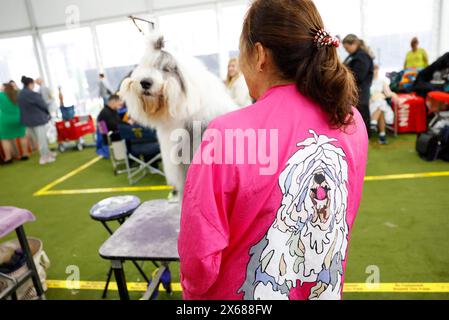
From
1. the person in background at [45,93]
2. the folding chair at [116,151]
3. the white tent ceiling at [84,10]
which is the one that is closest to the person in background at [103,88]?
the person in background at [45,93]

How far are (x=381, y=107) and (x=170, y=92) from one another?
5415 mm

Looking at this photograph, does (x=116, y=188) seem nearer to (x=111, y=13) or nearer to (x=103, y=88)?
(x=103, y=88)

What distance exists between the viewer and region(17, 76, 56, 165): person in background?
6.55 m

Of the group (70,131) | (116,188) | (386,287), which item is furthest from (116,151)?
(386,287)

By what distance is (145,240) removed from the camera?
1816 mm

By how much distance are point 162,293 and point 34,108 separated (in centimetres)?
585

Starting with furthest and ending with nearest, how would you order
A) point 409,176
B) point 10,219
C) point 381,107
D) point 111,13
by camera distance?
point 111,13 < point 381,107 < point 409,176 < point 10,219

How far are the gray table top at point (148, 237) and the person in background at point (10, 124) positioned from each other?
632cm

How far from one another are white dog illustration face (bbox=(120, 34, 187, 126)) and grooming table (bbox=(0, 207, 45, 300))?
127cm

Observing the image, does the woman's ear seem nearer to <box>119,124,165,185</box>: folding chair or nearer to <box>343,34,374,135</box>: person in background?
<box>119,124,165,185</box>: folding chair

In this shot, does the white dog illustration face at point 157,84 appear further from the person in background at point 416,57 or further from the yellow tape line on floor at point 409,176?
the person in background at point 416,57

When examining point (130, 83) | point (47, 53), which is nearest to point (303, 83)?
point (130, 83)
